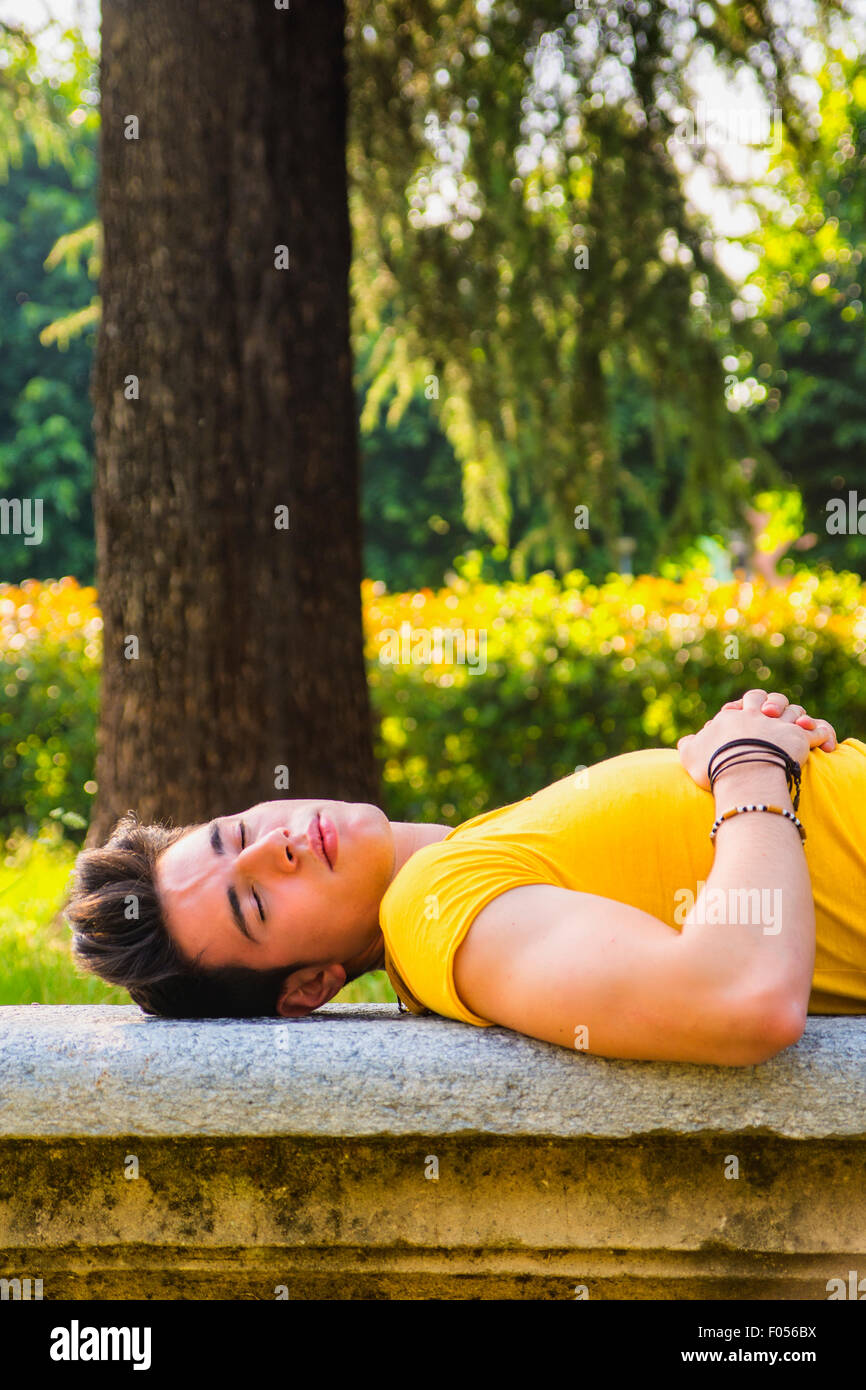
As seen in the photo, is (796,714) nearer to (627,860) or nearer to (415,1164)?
(627,860)

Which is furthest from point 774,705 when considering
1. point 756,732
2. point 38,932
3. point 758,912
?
point 38,932

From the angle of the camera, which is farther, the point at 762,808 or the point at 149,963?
the point at 149,963

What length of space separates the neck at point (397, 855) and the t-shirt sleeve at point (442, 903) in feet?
0.63

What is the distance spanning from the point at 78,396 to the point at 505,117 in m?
19.0

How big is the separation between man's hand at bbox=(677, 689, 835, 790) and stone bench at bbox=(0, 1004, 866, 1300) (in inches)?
18.6

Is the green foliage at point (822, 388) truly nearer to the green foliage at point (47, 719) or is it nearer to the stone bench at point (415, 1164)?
the green foliage at point (47, 719)

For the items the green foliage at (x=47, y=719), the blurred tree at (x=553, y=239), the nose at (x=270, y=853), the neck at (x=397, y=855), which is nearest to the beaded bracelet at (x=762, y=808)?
the neck at (x=397, y=855)

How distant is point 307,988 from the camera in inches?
92.8

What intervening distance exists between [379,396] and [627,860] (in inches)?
202

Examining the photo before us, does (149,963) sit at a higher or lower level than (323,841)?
lower

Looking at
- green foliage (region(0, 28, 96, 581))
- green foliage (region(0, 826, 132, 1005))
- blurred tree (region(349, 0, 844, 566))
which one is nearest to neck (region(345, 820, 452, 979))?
green foliage (region(0, 826, 132, 1005))

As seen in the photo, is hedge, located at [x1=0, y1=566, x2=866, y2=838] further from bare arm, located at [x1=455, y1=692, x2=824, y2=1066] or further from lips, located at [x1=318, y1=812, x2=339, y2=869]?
bare arm, located at [x1=455, y1=692, x2=824, y2=1066]

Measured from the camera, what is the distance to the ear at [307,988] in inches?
91.7
